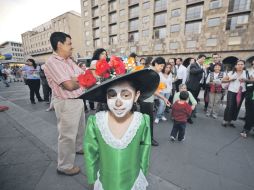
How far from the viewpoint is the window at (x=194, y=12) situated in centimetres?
2086

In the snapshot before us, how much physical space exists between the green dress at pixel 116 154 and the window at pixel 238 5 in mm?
24293

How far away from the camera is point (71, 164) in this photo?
2211mm

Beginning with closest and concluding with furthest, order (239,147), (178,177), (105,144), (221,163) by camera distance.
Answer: (105,144) < (178,177) < (221,163) < (239,147)

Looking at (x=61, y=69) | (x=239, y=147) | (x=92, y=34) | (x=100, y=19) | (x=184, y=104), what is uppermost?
(x=100, y=19)

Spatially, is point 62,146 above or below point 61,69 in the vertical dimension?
below

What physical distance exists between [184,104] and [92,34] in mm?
34980

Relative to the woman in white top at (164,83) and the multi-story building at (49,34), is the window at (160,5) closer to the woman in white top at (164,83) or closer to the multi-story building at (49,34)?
the multi-story building at (49,34)

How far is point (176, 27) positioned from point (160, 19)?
3.31 m

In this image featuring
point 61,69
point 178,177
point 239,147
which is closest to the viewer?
point 61,69

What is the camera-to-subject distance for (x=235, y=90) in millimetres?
3859

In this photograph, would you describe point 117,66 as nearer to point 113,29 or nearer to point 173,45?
point 173,45

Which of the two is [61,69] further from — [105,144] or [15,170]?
[15,170]

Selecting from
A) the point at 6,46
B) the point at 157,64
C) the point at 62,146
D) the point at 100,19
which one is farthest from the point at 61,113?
the point at 6,46

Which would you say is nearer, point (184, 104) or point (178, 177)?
point (178, 177)
